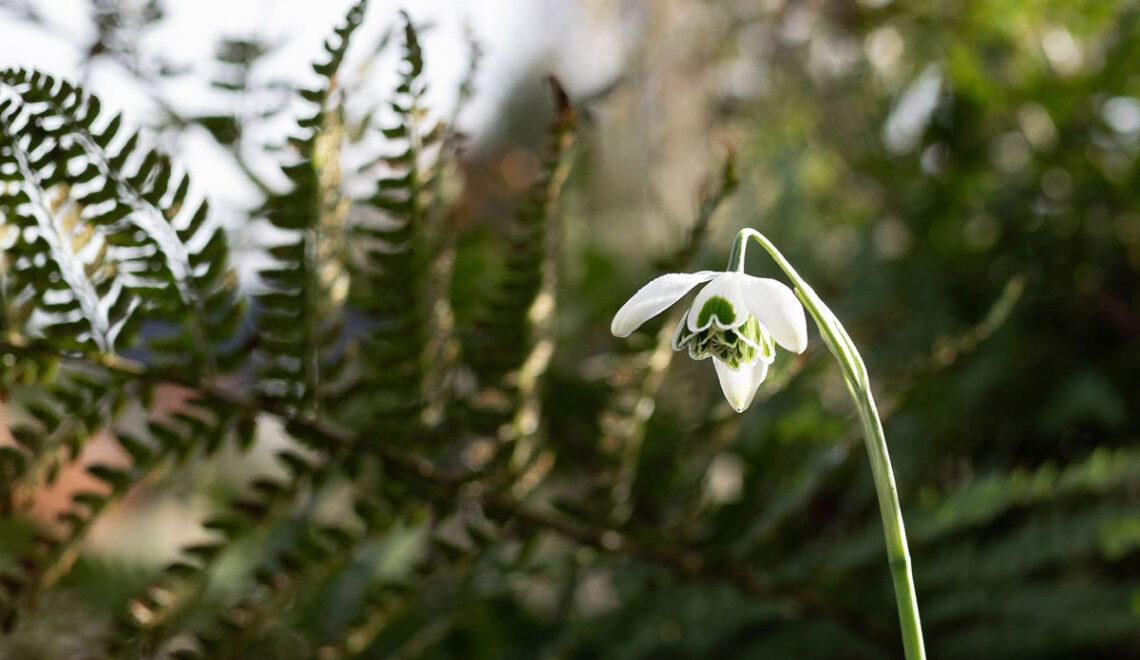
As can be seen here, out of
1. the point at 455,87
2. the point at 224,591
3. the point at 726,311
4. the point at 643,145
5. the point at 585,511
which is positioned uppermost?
the point at 643,145

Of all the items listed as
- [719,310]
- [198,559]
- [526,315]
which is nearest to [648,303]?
[719,310]

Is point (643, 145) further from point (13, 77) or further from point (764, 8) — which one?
point (13, 77)

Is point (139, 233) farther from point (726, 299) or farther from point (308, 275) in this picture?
point (726, 299)

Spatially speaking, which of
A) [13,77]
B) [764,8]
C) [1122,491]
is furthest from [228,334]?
[764,8]

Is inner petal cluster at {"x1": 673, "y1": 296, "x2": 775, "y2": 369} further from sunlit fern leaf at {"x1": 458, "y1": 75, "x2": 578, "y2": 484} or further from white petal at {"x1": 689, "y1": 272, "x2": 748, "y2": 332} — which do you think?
sunlit fern leaf at {"x1": 458, "y1": 75, "x2": 578, "y2": 484}

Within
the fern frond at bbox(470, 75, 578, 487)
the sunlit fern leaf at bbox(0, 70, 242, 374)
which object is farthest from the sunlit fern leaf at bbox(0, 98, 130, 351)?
the fern frond at bbox(470, 75, 578, 487)

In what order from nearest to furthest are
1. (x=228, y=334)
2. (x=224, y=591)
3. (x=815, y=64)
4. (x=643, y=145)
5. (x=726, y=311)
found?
(x=726, y=311) → (x=228, y=334) → (x=224, y=591) → (x=643, y=145) → (x=815, y=64)
